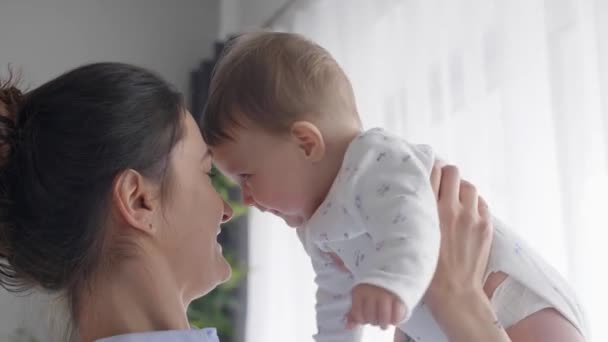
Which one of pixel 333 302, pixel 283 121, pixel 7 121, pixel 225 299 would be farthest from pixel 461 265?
pixel 225 299

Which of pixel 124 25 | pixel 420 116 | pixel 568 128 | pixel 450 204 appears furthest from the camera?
pixel 124 25

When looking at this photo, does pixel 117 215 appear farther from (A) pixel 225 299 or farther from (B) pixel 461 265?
(A) pixel 225 299

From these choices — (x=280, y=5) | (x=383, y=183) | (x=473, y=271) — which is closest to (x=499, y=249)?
(x=473, y=271)

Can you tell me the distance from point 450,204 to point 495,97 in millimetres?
739

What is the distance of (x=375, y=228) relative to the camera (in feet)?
4.12

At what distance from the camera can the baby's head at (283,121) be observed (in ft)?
4.74

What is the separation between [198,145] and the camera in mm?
1444

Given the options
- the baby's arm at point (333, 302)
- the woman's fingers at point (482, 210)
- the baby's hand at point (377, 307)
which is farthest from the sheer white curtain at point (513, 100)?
the baby's hand at point (377, 307)

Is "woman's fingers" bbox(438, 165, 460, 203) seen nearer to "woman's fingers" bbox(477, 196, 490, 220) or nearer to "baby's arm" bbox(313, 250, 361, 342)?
"woman's fingers" bbox(477, 196, 490, 220)

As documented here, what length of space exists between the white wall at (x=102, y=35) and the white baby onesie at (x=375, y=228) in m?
2.60

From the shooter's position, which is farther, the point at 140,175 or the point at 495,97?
the point at 495,97

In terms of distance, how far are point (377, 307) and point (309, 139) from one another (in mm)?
380

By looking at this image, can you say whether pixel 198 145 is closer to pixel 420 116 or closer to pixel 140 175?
pixel 140 175

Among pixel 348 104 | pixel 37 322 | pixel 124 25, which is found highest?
pixel 348 104
